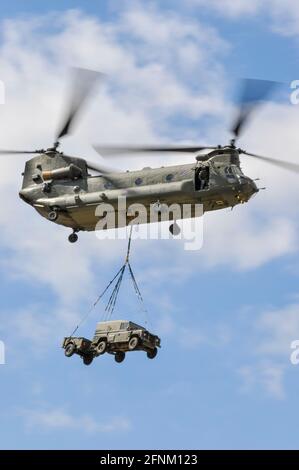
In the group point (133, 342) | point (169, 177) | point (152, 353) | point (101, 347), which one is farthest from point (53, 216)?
point (152, 353)

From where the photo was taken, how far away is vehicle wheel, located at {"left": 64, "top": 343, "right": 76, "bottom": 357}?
68.4m

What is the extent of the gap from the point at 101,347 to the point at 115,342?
85cm

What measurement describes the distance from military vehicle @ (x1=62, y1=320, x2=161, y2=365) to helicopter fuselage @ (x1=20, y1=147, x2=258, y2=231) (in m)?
5.01

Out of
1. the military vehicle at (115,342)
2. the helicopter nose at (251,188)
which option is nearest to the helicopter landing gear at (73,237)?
the military vehicle at (115,342)

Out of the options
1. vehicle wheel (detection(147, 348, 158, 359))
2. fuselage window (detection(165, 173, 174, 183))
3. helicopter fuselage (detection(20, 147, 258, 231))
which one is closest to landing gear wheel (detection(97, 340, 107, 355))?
vehicle wheel (detection(147, 348, 158, 359))

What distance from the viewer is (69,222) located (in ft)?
231

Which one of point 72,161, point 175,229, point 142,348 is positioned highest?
point 72,161

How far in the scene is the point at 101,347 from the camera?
6794 centimetres

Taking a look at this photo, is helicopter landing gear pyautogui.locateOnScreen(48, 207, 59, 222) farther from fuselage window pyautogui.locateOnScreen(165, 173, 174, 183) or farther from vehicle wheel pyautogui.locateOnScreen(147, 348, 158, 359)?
vehicle wheel pyautogui.locateOnScreen(147, 348, 158, 359)

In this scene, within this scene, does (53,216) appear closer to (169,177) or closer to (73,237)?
(73,237)
